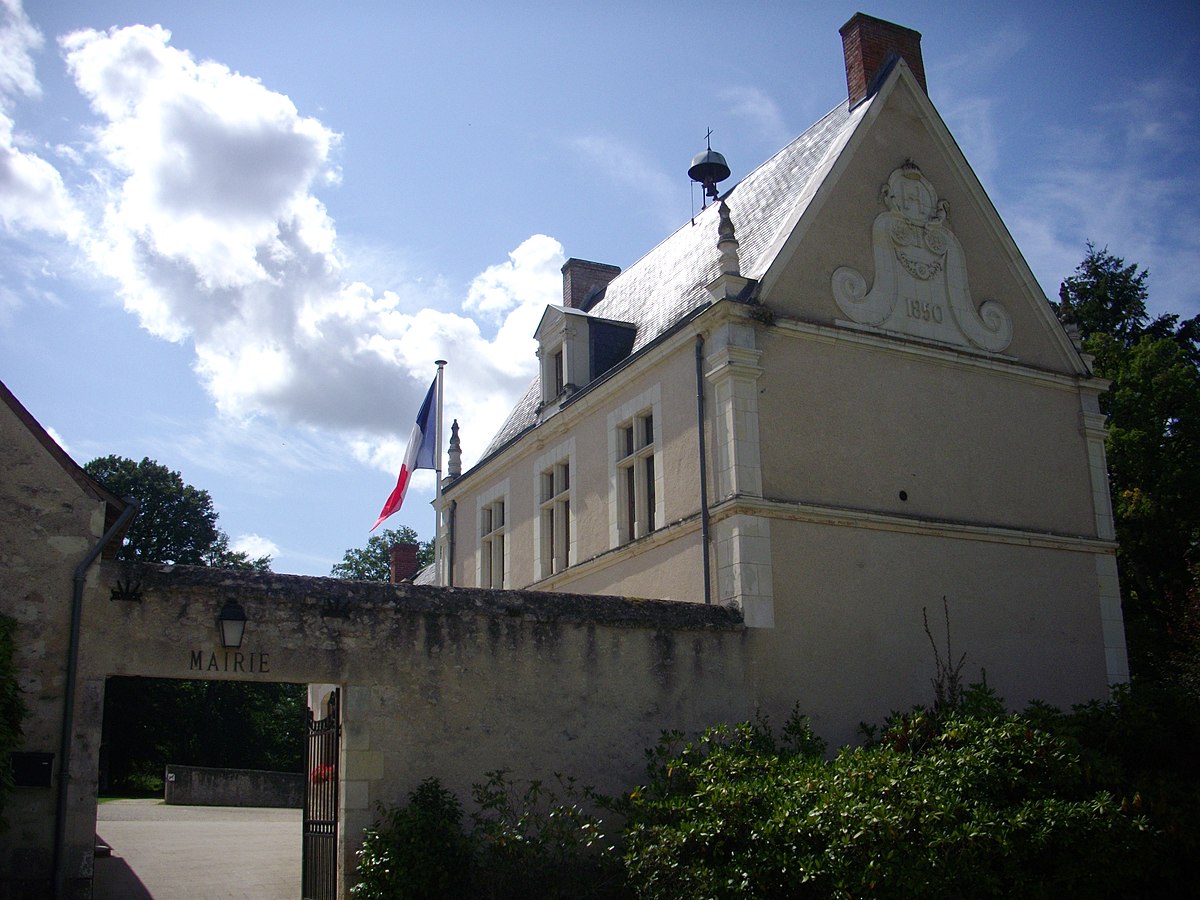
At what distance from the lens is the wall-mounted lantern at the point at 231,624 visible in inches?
390

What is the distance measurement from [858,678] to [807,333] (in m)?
4.17

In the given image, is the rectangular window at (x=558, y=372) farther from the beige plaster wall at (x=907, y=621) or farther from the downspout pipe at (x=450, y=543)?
the beige plaster wall at (x=907, y=621)

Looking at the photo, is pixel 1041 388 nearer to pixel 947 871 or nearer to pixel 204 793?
pixel 947 871

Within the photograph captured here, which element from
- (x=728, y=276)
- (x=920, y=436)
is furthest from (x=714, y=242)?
(x=920, y=436)

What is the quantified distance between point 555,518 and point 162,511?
999 inches

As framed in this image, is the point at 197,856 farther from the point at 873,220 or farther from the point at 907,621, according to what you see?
the point at 873,220

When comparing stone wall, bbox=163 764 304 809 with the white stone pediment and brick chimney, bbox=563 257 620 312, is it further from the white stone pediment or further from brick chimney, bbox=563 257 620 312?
the white stone pediment

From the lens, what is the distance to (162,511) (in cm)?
Result: 3909

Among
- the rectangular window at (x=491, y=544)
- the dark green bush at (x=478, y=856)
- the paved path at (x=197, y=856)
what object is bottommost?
the paved path at (x=197, y=856)

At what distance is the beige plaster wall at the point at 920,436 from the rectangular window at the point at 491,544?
287 inches

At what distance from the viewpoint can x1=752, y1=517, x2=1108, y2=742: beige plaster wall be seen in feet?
42.9

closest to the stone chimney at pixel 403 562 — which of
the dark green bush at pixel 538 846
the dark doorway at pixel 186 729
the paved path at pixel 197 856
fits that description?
the dark doorway at pixel 186 729

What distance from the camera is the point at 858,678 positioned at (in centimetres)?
1341

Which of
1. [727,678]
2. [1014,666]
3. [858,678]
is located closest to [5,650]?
[727,678]
